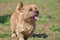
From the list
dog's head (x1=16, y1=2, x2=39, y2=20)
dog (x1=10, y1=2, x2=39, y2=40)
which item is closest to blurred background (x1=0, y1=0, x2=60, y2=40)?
dog (x1=10, y1=2, x2=39, y2=40)

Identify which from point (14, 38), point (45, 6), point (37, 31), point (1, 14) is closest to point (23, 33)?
point (14, 38)

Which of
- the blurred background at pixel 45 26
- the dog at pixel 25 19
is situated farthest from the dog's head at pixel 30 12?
the blurred background at pixel 45 26

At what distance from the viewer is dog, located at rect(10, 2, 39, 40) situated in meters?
8.52

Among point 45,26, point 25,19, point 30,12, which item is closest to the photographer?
point 30,12

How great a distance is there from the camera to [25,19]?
8648 millimetres

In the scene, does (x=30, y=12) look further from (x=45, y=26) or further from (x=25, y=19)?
(x=45, y=26)

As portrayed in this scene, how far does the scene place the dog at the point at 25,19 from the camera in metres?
8.52

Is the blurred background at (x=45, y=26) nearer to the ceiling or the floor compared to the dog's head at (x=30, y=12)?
nearer to the floor

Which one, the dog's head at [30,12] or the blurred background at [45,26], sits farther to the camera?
the blurred background at [45,26]

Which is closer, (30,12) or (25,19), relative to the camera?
(30,12)

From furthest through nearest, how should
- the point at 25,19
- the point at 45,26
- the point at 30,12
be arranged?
the point at 45,26
the point at 25,19
the point at 30,12

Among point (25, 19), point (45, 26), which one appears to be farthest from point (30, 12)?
point (45, 26)

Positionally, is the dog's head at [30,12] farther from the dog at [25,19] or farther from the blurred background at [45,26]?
the blurred background at [45,26]

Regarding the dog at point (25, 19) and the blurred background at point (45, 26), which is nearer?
the dog at point (25, 19)
